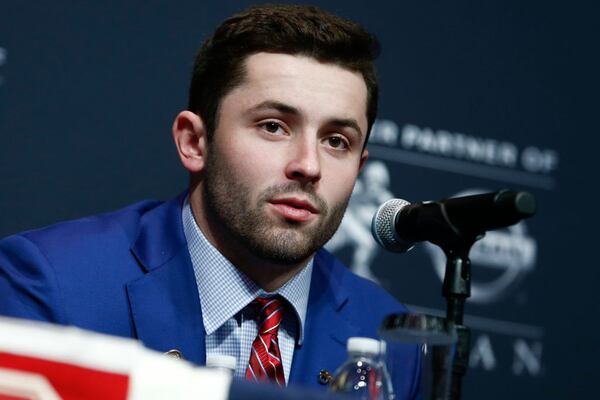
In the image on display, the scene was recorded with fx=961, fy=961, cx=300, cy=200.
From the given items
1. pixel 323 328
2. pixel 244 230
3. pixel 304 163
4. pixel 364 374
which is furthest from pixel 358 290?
pixel 364 374

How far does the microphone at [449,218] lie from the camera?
1363mm

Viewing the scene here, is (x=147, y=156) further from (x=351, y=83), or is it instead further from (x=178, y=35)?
(x=351, y=83)

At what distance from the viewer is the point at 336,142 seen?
206 cm

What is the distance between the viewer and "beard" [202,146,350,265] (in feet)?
6.50

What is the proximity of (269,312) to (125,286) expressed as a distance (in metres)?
0.32

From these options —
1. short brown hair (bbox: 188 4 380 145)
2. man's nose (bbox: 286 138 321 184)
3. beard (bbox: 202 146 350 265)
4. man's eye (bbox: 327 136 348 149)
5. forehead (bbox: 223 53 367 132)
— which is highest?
short brown hair (bbox: 188 4 380 145)

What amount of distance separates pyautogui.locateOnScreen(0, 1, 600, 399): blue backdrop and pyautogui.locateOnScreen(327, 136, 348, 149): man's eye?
73 centimetres

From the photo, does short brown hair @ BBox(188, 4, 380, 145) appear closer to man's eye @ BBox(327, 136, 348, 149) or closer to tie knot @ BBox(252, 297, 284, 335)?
man's eye @ BBox(327, 136, 348, 149)

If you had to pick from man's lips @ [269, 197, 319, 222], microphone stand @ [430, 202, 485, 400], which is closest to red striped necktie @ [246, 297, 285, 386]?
man's lips @ [269, 197, 319, 222]

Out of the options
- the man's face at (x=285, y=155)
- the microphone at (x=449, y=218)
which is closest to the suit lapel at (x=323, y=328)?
the man's face at (x=285, y=155)

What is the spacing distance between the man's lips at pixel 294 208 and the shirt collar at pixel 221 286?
0.70 ft

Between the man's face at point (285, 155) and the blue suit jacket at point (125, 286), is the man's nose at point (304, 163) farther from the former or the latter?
the blue suit jacket at point (125, 286)

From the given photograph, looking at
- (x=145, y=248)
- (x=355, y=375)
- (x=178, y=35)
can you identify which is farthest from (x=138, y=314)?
(x=178, y=35)

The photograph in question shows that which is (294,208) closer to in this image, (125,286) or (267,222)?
(267,222)
